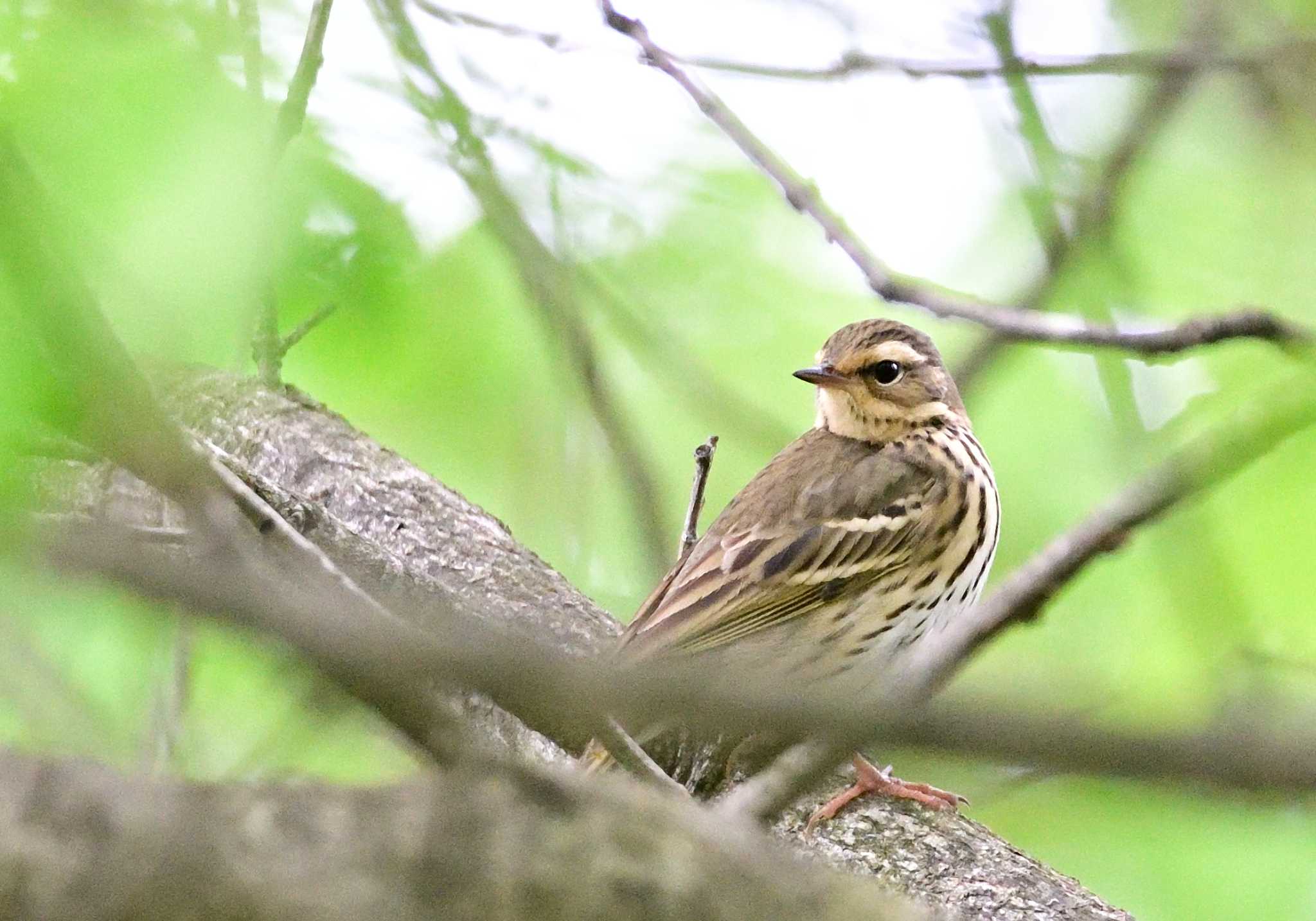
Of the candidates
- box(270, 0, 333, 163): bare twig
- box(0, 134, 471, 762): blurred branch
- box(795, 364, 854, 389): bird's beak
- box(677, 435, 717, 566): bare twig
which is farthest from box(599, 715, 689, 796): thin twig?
box(795, 364, 854, 389): bird's beak

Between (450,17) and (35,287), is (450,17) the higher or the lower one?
the higher one

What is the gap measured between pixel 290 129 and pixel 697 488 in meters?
2.06

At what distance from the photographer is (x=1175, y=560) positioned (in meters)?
5.18

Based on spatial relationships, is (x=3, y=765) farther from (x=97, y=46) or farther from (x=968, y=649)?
(x=97, y=46)

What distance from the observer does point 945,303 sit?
3.59m

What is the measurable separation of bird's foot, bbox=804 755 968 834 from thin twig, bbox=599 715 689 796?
1451 millimetres

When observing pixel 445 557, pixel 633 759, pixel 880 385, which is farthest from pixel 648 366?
pixel 633 759

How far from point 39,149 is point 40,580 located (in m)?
1.71

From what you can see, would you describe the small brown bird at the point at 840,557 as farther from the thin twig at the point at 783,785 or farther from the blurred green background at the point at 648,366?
the thin twig at the point at 783,785

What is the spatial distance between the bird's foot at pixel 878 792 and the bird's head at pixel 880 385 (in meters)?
2.17

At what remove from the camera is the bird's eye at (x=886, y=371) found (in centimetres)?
673

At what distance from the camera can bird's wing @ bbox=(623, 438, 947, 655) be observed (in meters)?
5.79

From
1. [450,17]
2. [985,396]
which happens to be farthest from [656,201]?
[985,396]

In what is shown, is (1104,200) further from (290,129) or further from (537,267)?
(290,129)
